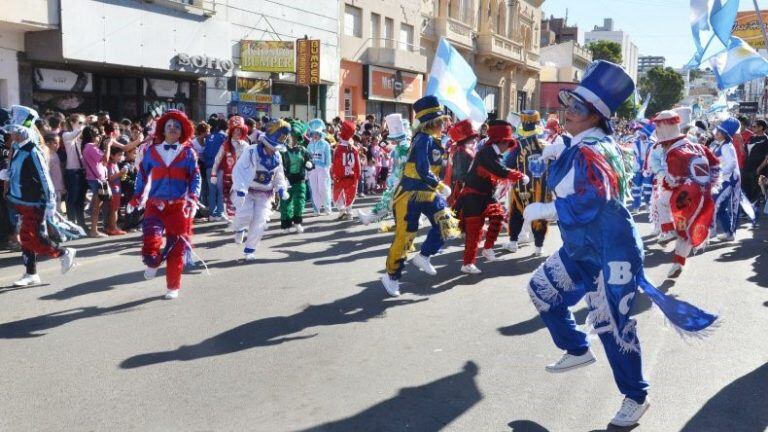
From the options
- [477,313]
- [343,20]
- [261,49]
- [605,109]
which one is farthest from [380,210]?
[343,20]

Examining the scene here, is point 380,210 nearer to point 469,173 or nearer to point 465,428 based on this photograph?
point 469,173

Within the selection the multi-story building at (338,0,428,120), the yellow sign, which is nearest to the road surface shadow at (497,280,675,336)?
the multi-story building at (338,0,428,120)

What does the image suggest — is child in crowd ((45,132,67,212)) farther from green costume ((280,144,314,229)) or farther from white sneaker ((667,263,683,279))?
white sneaker ((667,263,683,279))

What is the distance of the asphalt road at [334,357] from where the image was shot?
13.3ft

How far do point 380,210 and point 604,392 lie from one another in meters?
4.39

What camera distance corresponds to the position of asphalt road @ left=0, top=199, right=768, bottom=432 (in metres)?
4.05

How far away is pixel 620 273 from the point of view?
3.93m

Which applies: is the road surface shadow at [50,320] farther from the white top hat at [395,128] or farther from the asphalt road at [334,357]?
the white top hat at [395,128]

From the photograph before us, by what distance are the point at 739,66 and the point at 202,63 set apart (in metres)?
13.3

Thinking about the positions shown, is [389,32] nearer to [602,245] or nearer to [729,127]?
[729,127]

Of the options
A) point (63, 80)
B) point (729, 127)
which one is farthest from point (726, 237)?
point (63, 80)

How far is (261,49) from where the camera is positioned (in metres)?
20.5

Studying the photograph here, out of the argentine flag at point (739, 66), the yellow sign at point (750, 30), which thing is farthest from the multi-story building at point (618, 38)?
the argentine flag at point (739, 66)

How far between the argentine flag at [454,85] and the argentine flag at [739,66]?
7.24 m
